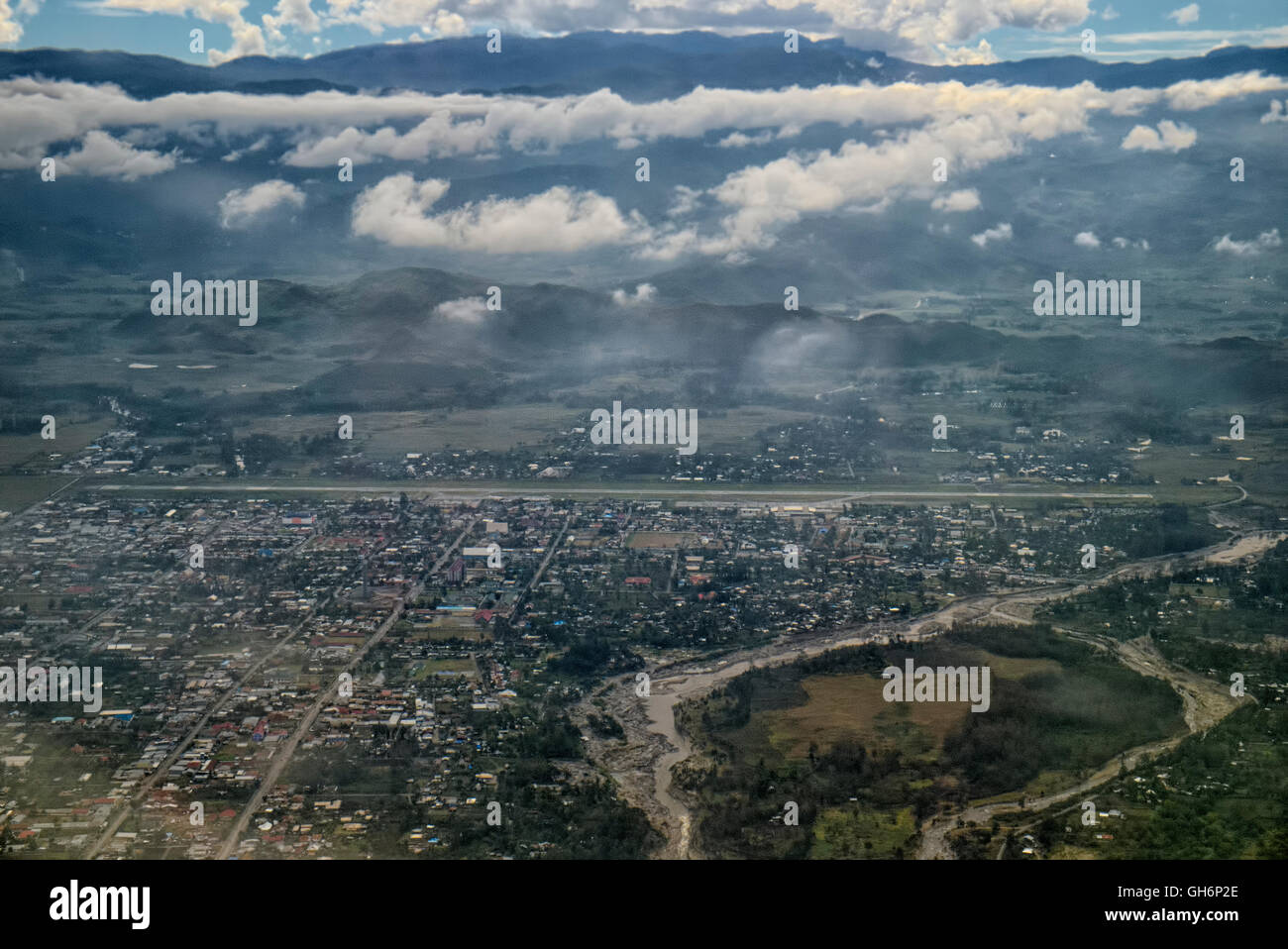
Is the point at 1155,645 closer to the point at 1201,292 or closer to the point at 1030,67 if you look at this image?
the point at 1201,292

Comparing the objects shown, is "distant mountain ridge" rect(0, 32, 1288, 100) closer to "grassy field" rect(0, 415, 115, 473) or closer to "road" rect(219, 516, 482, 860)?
"grassy field" rect(0, 415, 115, 473)

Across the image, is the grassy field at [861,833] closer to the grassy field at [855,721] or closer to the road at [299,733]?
the grassy field at [855,721]

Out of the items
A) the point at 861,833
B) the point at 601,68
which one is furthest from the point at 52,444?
the point at 601,68

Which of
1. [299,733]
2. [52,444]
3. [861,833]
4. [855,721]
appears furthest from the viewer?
[52,444]

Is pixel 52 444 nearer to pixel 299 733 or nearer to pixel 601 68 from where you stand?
pixel 299 733

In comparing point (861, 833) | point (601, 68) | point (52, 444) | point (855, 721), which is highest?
point (601, 68)

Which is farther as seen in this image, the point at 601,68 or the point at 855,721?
the point at 601,68

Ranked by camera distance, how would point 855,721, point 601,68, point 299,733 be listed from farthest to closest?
point 601,68
point 855,721
point 299,733

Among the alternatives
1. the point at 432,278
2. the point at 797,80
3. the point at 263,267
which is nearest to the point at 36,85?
the point at 263,267

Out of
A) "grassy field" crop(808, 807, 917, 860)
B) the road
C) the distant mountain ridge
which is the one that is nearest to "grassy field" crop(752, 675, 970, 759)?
"grassy field" crop(808, 807, 917, 860)

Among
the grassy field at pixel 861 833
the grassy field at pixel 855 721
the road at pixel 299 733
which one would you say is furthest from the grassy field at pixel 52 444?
the grassy field at pixel 861 833
